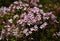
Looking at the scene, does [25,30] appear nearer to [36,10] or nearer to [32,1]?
[36,10]

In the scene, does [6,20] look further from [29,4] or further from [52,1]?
[52,1]

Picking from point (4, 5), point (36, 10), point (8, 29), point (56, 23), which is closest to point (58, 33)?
point (56, 23)

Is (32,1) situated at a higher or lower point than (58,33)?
higher

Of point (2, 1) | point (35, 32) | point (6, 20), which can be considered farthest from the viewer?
point (2, 1)

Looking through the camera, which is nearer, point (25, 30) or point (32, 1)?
point (25, 30)

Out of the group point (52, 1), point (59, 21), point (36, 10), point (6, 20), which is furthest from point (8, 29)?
point (52, 1)

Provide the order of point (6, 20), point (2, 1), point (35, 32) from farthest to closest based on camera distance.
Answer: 1. point (2, 1)
2. point (6, 20)
3. point (35, 32)
